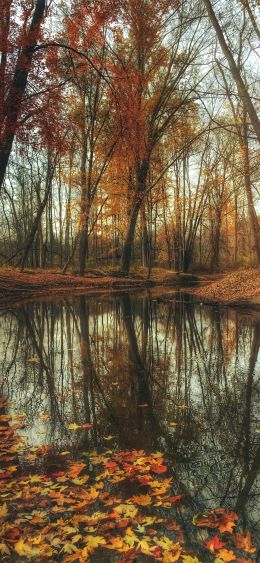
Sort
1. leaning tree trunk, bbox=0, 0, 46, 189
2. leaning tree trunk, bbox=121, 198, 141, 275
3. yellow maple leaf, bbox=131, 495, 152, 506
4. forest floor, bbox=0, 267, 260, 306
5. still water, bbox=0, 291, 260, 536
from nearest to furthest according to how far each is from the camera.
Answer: yellow maple leaf, bbox=131, 495, 152, 506
still water, bbox=0, 291, 260, 536
leaning tree trunk, bbox=0, 0, 46, 189
forest floor, bbox=0, 267, 260, 306
leaning tree trunk, bbox=121, 198, 141, 275

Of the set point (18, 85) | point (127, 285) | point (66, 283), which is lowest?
point (127, 285)

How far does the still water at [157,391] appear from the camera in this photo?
3.69m

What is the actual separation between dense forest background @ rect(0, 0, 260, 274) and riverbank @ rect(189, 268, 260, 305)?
158 inches

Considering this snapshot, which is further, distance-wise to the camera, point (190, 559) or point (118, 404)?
point (118, 404)

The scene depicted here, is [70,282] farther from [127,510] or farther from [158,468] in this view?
[127,510]

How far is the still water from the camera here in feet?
12.1

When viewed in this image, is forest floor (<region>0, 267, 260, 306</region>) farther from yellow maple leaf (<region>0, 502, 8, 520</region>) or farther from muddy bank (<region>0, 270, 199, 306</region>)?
yellow maple leaf (<region>0, 502, 8, 520</region>)

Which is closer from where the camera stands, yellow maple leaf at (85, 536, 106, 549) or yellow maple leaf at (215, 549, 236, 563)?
yellow maple leaf at (215, 549, 236, 563)

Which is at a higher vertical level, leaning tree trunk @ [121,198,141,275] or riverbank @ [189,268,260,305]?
leaning tree trunk @ [121,198,141,275]

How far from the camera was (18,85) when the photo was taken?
885 cm

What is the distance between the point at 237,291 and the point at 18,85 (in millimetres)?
11196

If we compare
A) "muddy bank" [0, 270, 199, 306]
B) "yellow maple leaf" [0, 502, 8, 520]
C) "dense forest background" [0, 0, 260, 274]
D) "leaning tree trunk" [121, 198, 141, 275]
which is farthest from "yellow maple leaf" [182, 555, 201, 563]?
"leaning tree trunk" [121, 198, 141, 275]

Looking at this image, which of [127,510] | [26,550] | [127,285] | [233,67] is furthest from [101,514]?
[127,285]

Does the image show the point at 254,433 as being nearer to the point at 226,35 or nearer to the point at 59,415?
the point at 59,415
